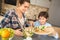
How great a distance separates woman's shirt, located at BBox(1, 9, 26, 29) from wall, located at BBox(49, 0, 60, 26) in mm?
1528

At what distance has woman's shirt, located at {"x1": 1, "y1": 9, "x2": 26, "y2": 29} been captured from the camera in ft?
5.88

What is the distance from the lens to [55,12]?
3320 millimetres

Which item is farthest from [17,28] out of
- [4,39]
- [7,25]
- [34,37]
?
[4,39]

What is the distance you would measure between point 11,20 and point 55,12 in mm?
1654

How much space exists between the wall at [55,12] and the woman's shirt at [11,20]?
60.2 inches

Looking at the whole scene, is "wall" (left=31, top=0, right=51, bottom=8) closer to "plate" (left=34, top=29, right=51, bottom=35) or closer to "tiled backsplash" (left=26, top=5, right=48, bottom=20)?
"tiled backsplash" (left=26, top=5, right=48, bottom=20)

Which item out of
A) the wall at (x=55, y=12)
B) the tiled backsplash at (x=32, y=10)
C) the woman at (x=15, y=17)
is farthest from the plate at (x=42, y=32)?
the wall at (x=55, y=12)


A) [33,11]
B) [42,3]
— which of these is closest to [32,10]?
[33,11]

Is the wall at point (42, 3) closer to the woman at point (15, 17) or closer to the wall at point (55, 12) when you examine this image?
the wall at point (55, 12)

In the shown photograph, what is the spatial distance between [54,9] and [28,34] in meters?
1.84

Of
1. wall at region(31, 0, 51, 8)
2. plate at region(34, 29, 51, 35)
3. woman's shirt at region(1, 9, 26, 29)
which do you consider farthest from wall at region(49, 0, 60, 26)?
woman's shirt at region(1, 9, 26, 29)

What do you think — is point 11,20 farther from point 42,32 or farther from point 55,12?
point 55,12

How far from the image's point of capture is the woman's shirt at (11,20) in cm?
179

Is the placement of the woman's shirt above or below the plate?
above
